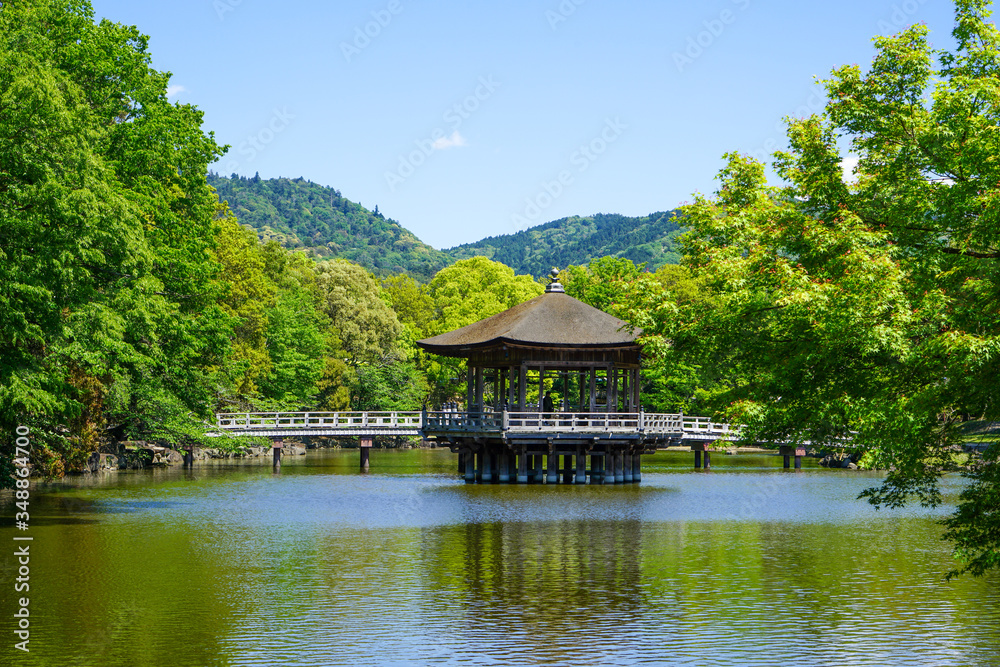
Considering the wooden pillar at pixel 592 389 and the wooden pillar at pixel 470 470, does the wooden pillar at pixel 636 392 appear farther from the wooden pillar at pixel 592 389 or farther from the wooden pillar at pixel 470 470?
the wooden pillar at pixel 470 470

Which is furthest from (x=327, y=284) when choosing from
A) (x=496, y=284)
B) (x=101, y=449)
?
(x=101, y=449)

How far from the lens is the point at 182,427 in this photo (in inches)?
1580

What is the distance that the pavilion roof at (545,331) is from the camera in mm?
39562

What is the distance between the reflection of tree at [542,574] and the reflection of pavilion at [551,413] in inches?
501

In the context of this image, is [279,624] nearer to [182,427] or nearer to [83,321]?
[83,321]

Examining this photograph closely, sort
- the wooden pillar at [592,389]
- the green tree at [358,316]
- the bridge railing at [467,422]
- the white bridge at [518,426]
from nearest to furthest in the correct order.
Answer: the white bridge at [518,426]
the bridge railing at [467,422]
the wooden pillar at [592,389]
the green tree at [358,316]

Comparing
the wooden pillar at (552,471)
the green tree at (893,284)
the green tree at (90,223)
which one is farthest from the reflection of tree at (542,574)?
the wooden pillar at (552,471)

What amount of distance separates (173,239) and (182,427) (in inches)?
419

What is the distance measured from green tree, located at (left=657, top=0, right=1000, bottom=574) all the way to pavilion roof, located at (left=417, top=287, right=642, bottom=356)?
1998cm

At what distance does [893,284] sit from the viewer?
13477mm

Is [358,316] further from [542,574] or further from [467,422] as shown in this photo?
[542,574]

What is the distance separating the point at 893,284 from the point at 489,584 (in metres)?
8.60

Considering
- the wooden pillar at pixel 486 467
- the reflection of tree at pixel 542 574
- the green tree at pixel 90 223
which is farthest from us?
the wooden pillar at pixel 486 467

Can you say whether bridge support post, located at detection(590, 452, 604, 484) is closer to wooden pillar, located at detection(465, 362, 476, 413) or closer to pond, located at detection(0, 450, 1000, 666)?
wooden pillar, located at detection(465, 362, 476, 413)
